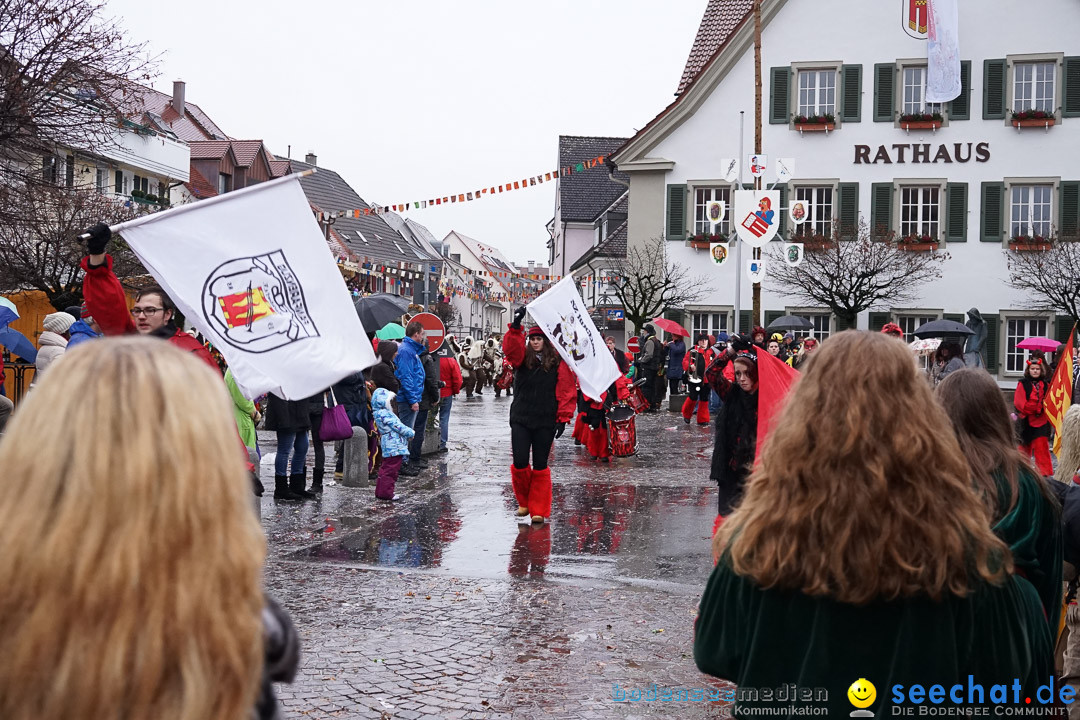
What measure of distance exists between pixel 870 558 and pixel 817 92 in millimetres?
30514

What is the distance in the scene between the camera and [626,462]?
15.8 meters

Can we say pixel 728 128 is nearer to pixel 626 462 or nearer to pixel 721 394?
pixel 626 462

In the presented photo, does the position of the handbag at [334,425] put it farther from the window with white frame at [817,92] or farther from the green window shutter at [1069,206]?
the green window shutter at [1069,206]

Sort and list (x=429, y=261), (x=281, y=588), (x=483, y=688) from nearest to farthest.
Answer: (x=483, y=688) → (x=281, y=588) → (x=429, y=261)

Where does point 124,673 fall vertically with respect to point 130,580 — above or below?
below

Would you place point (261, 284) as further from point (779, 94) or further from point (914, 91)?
point (914, 91)

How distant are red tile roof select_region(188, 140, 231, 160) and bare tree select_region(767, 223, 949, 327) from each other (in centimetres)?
3187

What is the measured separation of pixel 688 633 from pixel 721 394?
6.88ft

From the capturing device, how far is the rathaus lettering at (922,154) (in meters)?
30.4

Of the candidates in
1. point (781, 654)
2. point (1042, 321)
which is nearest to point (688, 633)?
point (781, 654)

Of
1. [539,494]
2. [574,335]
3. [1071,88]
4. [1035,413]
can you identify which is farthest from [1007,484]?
[1071,88]

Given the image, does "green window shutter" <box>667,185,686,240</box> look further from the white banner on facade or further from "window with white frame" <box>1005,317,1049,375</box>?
"window with white frame" <box>1005,317,1049,375</box>

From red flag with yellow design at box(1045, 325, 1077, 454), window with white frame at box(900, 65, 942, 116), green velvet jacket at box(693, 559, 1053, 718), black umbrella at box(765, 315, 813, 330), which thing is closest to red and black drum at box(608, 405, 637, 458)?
red flag with yellow design at box(1045, 325, 1077, 454)

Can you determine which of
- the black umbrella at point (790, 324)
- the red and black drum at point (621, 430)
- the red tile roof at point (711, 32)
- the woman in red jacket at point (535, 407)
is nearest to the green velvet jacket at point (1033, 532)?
the woman in red jacket at point (535, 407)
